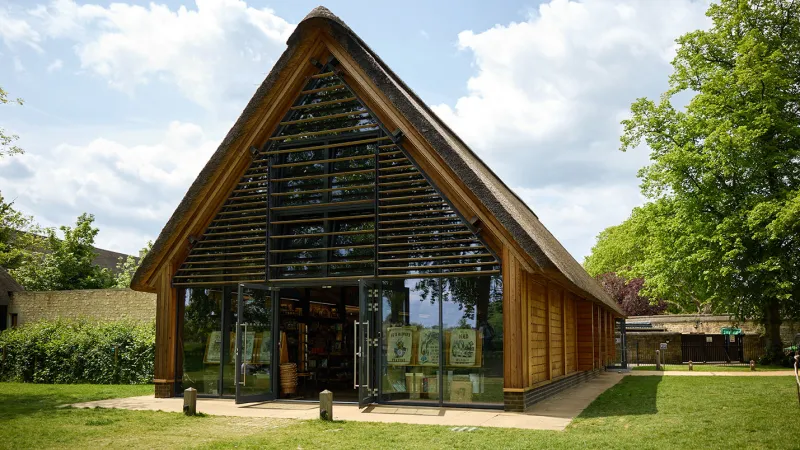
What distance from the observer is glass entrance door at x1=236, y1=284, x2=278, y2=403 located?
1284 centimetres

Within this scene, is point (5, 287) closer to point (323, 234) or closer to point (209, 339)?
point (209, 339)

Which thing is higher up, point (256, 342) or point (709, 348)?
point (256, 342)

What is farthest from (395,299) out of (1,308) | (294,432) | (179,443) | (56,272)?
(56,272)

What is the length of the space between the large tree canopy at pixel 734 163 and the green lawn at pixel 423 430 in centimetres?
1416

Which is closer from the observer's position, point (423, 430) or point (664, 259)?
point (423, 430)

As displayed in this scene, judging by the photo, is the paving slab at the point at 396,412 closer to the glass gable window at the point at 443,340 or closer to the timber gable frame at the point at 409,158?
the glass gable window at the point at 443,340

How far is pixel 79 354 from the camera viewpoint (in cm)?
1855

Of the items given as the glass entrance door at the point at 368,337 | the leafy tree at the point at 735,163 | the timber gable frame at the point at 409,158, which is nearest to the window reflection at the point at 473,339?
the timber gable frame at the point at 409,158

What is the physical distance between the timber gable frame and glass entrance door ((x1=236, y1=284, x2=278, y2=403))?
5.42 ft

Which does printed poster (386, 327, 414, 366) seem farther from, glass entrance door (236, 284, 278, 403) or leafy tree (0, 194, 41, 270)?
leafy tree (0, 194, 41, 270)

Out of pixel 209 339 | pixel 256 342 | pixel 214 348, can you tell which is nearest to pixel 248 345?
pixel 256 342

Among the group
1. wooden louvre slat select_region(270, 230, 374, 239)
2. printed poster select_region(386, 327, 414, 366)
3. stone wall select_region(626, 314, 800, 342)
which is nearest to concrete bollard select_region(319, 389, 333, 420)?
printed poster select_region(386, 327, 414, 366)

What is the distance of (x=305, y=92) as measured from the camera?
13.2 m

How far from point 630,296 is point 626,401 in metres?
38.0
